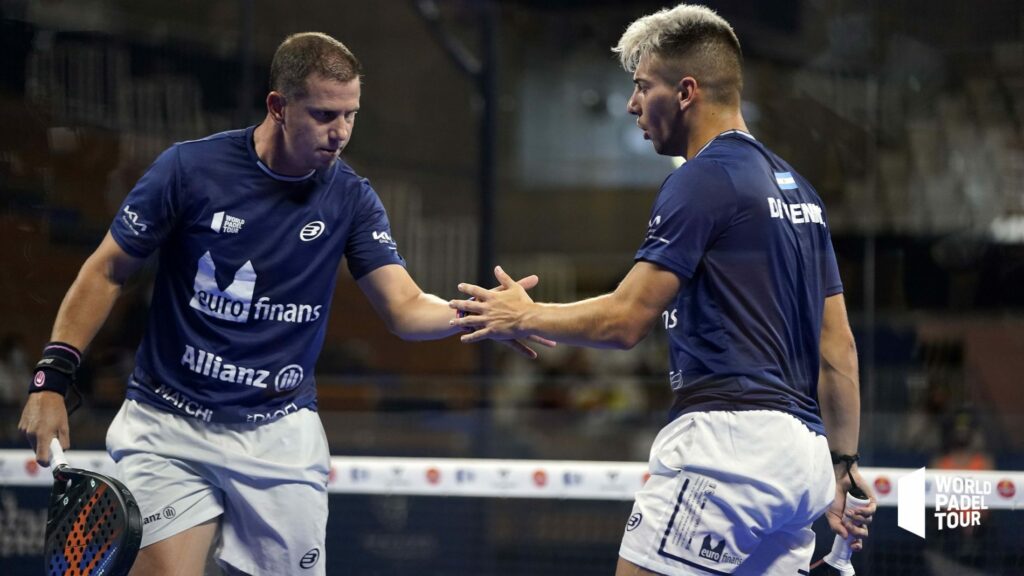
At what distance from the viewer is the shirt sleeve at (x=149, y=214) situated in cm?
358

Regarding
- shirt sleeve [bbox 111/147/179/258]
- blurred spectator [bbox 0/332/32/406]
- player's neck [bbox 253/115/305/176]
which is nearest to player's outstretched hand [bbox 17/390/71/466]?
shirt sleeve [bbox 111/147/179/258]

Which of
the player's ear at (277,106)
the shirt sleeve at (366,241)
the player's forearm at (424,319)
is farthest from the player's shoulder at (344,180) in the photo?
the player's forearm at (424,319)

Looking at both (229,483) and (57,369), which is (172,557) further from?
(57,369)

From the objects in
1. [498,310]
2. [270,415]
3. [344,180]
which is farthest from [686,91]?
[270,415]

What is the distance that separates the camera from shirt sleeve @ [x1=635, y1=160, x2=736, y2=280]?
3062 mm

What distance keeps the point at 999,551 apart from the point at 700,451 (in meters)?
2.91

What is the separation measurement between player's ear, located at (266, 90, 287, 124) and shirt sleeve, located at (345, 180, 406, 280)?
358 millimetres

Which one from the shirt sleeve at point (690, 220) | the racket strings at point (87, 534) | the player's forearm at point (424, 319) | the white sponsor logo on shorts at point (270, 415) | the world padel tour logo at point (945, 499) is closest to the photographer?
the shirt sleeve at point (690, 220)

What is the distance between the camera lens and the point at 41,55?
7.33 meters

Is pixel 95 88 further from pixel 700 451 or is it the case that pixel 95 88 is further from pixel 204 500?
pixel 700 451

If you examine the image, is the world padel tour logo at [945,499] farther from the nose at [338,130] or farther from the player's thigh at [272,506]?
the nose at [338,130]

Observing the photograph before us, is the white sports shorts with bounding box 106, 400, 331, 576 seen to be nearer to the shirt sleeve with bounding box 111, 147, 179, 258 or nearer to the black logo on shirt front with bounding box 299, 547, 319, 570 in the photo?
the black logo on shirt front with bounding box 299, 547, 319, 570

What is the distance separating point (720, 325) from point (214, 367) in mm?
1483

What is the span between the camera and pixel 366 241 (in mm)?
3945
